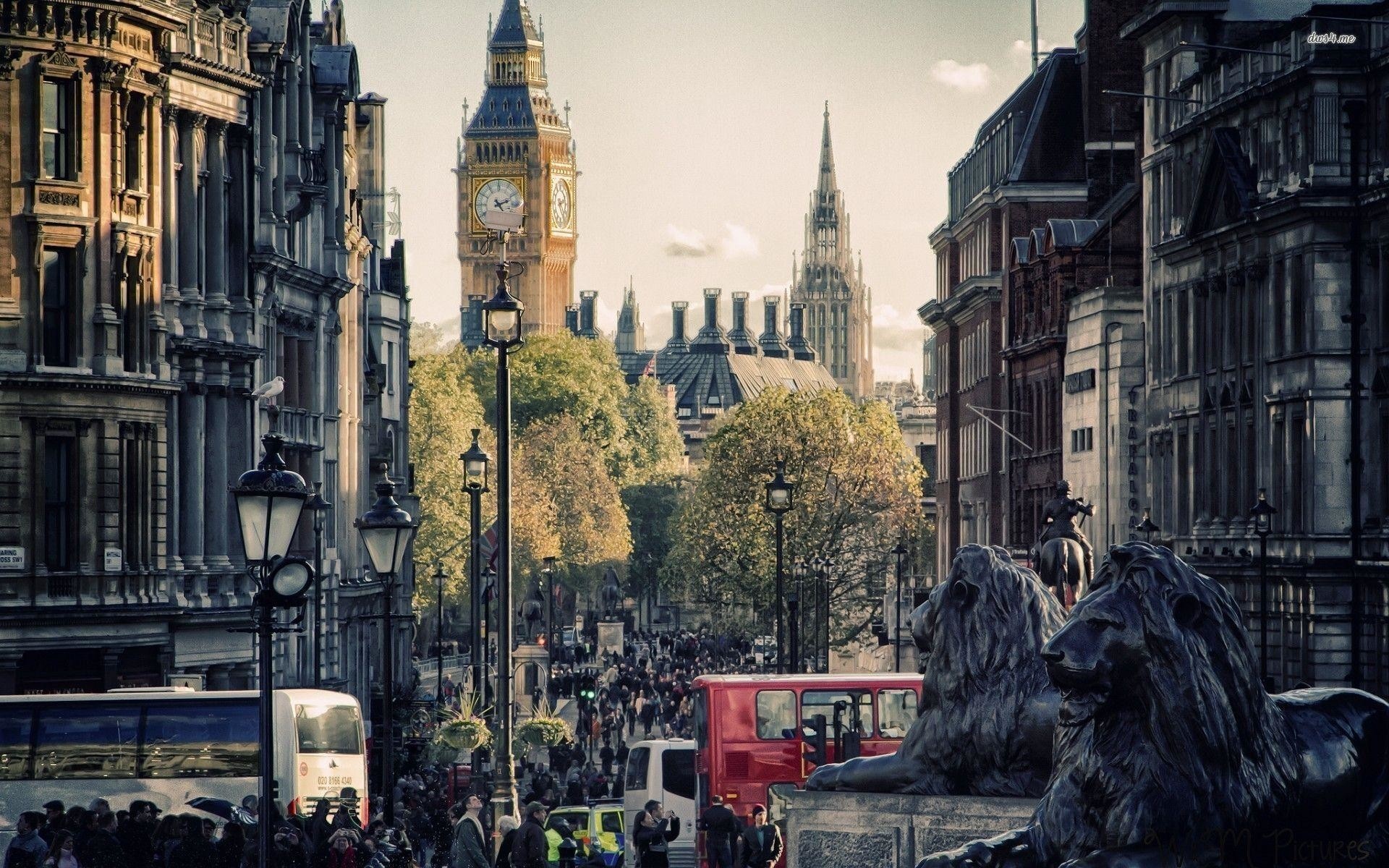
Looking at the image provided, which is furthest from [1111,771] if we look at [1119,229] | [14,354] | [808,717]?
[1119,229]

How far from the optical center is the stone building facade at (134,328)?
43.0m

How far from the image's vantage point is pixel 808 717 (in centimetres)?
3988

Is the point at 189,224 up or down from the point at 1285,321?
up

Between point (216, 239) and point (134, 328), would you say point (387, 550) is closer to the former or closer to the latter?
point (134, 328)

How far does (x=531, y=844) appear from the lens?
2689 centimetres

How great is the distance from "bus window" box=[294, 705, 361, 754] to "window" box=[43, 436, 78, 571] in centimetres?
813

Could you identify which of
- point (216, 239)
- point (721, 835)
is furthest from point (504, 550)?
point (216, 239)

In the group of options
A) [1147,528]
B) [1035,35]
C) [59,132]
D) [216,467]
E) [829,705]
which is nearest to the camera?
[829,705]

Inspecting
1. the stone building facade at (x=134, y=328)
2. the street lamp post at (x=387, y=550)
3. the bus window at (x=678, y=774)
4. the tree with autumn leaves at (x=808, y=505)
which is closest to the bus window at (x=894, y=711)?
the bus window at (x=678, y=774)

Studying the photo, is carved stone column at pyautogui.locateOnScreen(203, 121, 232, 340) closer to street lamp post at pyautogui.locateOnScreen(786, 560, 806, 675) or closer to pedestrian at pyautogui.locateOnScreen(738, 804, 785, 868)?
street lamp post at pyautogui.locateOnScreen(786, 560, 806, 675)

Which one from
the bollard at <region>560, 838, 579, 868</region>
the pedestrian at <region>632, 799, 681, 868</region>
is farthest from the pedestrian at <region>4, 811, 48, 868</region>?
the pedestrian at <region>632, 799, 681, 868</region>

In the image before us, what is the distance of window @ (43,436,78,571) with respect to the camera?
43531 mm

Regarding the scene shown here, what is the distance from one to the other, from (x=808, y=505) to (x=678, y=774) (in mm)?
49313

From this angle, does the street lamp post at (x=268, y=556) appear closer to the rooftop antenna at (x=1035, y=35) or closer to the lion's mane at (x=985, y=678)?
the lion's mane at (x=985, y=678)
